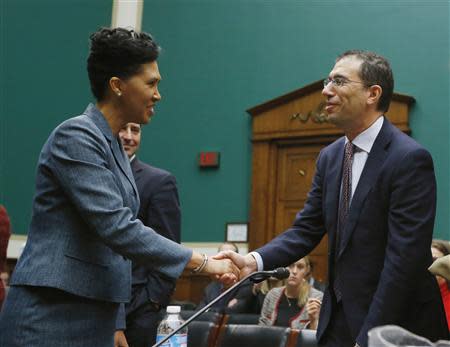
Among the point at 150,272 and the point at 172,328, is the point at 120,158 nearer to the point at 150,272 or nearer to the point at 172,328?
the point at 150,272

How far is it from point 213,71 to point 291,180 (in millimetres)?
1437

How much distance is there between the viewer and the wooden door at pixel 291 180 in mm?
6918

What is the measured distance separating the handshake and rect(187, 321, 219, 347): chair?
2.71 ft

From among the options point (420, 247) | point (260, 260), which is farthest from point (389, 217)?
point (260, 260)

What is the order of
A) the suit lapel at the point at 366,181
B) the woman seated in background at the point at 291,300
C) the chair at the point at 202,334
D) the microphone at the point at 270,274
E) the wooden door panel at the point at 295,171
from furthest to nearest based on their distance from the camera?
the wooden door panel at the point at 295,171
the woman seated in background at the point at 291,300
the chair at the point at 202,334
the suit lapel at the point at 366,181
the microphone at the point at 270,274

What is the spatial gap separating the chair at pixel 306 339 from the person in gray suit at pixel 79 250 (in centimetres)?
114

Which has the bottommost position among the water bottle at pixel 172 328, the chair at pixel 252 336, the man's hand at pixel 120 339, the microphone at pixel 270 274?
the chair at pixel 252 336

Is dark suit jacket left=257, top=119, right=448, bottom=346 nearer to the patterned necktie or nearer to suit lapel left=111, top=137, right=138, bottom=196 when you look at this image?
the patterned necktie

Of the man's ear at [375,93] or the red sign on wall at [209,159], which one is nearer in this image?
the man's ear at [375,93]

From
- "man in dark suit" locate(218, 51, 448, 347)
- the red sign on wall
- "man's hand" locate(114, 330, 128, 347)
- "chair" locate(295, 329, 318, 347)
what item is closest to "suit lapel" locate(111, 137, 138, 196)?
"man in dark suit" locate(218, 51, 448, 347)

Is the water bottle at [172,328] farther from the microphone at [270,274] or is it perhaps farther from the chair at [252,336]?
the microphone at [270,274]

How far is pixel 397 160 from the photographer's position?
225cm

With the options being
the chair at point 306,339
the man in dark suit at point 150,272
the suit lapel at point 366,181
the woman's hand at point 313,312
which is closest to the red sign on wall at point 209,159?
the woman's hand at point 313,312

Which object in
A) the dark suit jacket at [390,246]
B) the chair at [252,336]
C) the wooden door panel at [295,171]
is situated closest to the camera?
the dark suit jacket at [390,246]
